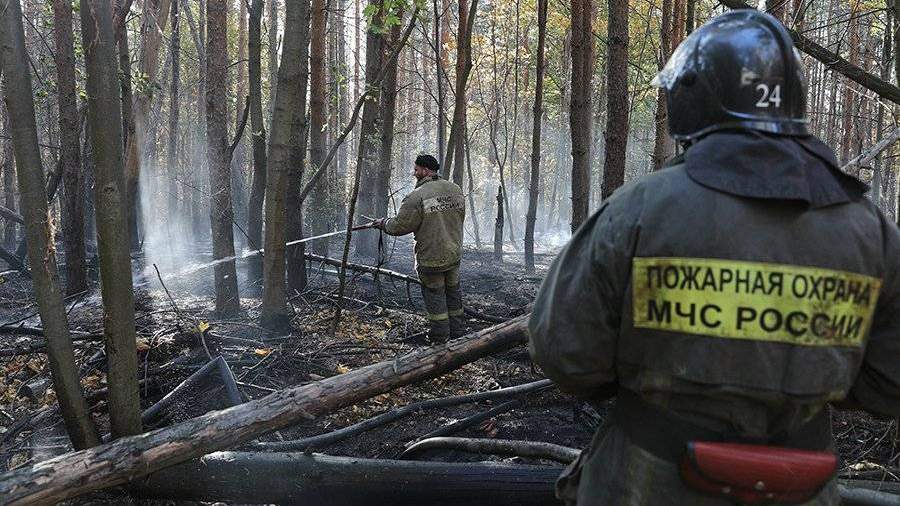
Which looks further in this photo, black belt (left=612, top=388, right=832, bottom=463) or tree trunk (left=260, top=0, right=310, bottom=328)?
tree trunk (left=260, top=0, right=310, bottom=328)

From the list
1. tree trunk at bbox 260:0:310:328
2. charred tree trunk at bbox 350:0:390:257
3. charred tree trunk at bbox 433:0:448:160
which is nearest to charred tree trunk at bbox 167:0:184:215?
charred tree trunk at bbox 350:0:390:257

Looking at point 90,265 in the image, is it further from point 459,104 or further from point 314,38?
point 459,104

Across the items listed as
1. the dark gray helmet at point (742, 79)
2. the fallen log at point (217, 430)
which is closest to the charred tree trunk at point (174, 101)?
the fallen log at point (217, 430)

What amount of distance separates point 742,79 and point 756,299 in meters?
0.62

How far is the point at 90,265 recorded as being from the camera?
39.9 feet

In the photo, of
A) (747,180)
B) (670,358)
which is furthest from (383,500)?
(747,180)

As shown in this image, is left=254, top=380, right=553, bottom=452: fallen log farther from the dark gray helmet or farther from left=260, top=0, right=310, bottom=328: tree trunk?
left=260, top=0, right=310, bottom=328: tree trunk

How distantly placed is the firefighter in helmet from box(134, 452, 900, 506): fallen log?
5.17ft

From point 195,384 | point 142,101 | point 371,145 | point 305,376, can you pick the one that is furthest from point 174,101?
point 195,384

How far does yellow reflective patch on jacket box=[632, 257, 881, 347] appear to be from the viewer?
1.66 metres

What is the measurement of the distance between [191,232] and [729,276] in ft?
93.6

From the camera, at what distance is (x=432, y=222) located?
7426 mm

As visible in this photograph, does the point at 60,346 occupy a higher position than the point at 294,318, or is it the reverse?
the point at 60,346

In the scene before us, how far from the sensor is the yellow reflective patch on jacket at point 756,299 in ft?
5.46
